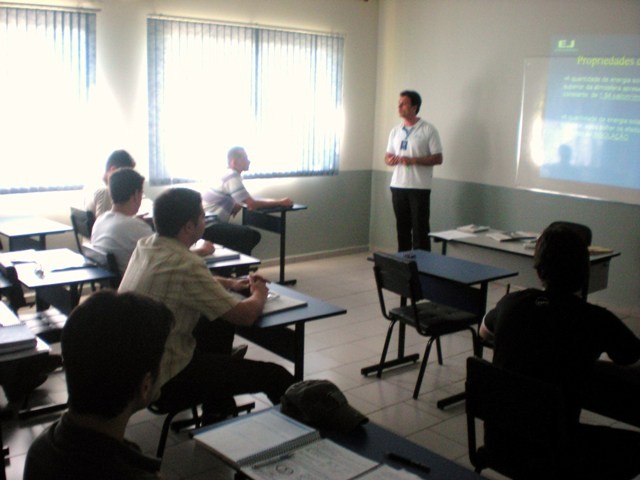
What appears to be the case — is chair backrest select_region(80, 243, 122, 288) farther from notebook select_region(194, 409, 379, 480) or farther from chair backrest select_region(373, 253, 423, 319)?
notebook select_region(194, 409, 379, 480)

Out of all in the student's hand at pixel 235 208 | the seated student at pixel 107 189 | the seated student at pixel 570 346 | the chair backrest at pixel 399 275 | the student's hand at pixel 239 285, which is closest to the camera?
the seated student at pixel 570 346

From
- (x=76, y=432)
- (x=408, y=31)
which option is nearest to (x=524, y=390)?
(x=76, y=432)

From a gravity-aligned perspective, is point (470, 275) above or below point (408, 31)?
below

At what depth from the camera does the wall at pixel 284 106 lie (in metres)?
5.80

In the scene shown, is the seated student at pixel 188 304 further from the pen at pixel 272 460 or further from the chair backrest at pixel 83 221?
the chair backrest at pixel 83 221

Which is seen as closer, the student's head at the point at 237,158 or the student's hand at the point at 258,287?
the student's hand at the point at 258,287

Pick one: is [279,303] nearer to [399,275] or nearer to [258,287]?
[258,287]

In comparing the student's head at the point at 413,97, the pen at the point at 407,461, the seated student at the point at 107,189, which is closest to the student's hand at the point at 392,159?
the student's head at the point at 413,97

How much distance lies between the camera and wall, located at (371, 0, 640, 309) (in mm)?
5764

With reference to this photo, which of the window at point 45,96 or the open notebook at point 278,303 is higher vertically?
the window at point 45,96

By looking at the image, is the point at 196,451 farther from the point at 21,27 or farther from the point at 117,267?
→ the point at 21,27

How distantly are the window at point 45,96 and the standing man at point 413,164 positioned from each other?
276 centimetres

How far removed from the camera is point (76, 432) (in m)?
1.28

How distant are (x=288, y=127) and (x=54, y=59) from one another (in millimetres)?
2322
